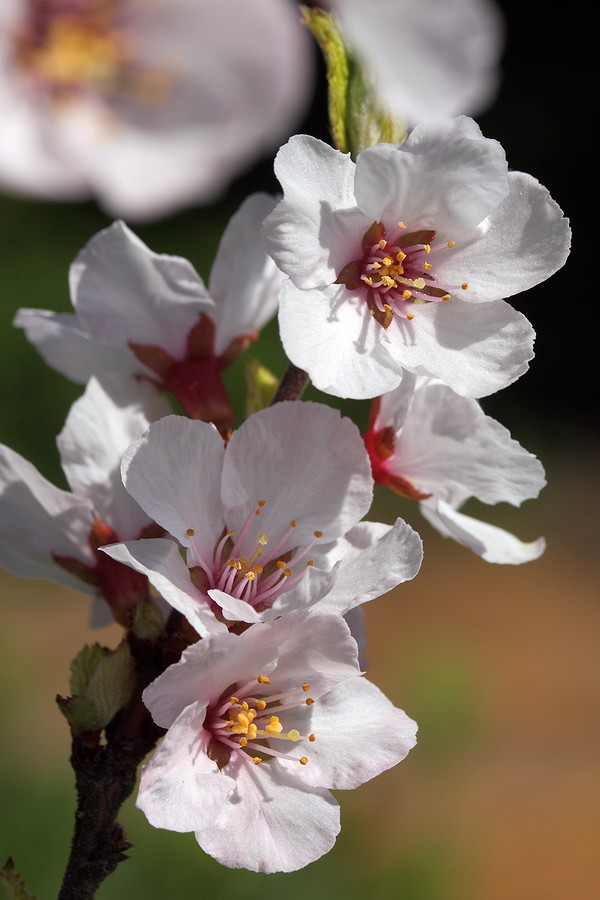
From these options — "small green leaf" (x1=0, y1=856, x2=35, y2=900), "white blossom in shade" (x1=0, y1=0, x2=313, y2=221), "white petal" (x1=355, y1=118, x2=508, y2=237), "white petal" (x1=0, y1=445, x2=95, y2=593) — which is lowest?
"white blossom in shade" (x1=0, y1=0, x2=313, y2=221)

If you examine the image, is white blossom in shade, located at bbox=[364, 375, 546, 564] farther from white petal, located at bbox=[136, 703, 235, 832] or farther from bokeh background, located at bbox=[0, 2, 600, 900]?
bokeh background, located at bbox=[0, 2, 600, 900]

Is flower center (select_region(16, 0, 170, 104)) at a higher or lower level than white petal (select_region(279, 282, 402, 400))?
lower

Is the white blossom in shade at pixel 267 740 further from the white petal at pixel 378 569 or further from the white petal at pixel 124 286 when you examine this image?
the white petal at pixel 124 286

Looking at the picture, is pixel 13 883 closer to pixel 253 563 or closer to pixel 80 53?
pixel 253 563

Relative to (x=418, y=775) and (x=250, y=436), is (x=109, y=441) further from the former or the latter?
(x=418, y=775)

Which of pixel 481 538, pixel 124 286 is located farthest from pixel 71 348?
pixel 481 538

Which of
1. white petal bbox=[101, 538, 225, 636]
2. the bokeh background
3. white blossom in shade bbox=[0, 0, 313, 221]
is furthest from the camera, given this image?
the bokeh background

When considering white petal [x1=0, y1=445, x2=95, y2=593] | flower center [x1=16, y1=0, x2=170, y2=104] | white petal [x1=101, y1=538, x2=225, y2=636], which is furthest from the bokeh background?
white petal [x1=101, y1=538, x2=225, y2=636]
